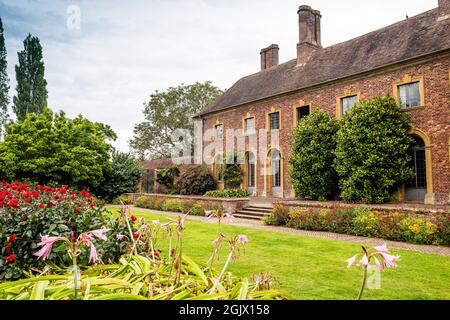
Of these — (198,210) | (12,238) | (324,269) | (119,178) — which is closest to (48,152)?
(119,178)

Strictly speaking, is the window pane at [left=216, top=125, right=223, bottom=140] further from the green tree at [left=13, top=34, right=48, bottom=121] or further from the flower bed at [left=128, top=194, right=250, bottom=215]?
the green tree at [left=13, top=34, right=48, bottom=121]

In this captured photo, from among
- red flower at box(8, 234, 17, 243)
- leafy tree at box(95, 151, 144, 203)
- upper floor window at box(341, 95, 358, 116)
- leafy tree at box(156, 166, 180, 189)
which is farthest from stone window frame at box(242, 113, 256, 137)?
red flower at box(8, 234, 17, 243)

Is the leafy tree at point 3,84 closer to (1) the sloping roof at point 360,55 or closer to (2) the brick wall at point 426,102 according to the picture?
(1) the sloping roof at point 360,55

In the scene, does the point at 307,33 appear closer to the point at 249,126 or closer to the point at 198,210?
the point at 249,126

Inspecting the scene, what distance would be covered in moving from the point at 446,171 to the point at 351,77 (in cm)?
650

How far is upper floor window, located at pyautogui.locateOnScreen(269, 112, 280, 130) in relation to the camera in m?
21.0

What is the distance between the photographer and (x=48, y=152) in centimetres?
1914

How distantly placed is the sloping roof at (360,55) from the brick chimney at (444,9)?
0.24m

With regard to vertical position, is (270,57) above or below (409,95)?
above

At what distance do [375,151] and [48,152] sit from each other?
1847 centimetres

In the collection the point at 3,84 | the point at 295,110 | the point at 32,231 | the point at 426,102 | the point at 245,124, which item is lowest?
the point at 32,231

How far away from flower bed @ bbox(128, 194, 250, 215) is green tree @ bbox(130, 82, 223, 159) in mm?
18170

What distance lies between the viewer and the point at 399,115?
14336 mm

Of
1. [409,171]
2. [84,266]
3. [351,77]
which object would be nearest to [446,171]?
[409,171]
